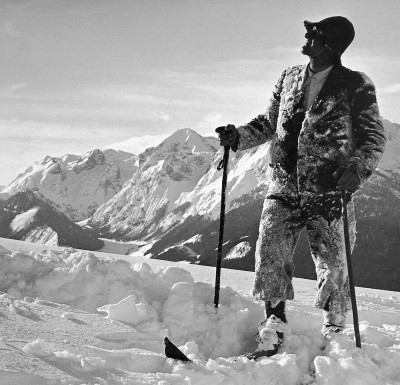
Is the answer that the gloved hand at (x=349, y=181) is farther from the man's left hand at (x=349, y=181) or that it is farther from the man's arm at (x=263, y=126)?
the man's arm at (x=263, y=126)

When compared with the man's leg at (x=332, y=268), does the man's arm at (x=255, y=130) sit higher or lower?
higher

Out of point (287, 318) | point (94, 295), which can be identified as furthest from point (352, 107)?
point (94, 295)

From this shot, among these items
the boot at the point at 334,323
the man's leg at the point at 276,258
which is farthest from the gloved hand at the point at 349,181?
the boot at the point at 334,323

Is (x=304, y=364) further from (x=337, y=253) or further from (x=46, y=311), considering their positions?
(x=46, y=311)

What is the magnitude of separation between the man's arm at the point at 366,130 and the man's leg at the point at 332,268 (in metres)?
0.35

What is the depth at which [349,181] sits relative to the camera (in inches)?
143

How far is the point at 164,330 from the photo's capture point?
3.93 metres

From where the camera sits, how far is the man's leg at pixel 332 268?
3.81 meters

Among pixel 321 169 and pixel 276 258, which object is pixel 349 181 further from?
pixel 276 258

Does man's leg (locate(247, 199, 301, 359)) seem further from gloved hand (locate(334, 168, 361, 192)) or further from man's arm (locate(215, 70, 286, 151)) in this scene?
man's arm (locate(215, 70, 286, 151))

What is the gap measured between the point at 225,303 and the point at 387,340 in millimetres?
1424

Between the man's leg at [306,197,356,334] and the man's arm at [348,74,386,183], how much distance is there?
35 centimetres

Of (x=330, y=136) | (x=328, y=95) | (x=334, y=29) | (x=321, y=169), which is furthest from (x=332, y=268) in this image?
(x=334, y=29)

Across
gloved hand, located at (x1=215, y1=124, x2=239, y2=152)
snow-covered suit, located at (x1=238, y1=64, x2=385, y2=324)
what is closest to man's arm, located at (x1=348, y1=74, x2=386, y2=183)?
snow-covered suit, located at (x1=238, y1=64, x2=385, y2=324)
